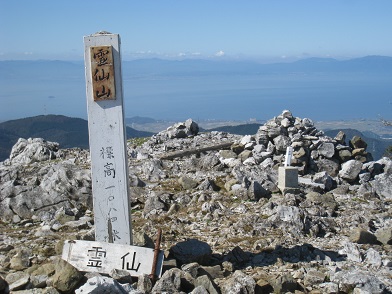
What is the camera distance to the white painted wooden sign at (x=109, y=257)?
25.0 ft

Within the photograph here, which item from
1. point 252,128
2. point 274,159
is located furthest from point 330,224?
point 252,128

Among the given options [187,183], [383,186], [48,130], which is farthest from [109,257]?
[48,130]

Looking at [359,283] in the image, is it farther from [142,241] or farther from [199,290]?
[142,241]

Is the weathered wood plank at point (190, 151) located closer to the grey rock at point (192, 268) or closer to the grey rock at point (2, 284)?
the grey rock at point (192, 268)

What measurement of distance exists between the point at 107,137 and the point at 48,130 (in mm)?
80383

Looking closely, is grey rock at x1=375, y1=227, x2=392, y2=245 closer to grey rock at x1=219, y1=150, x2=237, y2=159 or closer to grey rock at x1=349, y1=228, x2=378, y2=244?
grey rock at x1=349, y1=228, x2=378, y2=244

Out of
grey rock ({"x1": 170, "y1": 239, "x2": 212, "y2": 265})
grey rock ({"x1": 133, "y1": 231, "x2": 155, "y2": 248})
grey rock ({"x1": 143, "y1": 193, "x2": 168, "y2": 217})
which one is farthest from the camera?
grey rock ({"x1": 143, "y1": 193, "x2": 168, "y2": 217})

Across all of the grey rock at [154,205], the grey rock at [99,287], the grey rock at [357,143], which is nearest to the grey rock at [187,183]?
the grey rock at [154,205]

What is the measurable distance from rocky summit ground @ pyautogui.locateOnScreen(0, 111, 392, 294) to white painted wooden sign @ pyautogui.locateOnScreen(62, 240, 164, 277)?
9.3 inches

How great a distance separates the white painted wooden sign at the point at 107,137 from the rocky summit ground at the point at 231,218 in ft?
2.29

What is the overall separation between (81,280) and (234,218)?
512 centimetres

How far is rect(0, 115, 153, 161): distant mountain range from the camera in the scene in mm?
76562

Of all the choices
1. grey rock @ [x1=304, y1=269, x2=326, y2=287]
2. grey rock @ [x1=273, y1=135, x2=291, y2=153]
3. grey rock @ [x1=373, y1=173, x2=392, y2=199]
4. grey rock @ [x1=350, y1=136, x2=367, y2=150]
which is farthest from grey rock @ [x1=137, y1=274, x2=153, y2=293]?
grey rock @ [x1=350, y1=136, x2=367, y2=150]

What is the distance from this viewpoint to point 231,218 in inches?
457
